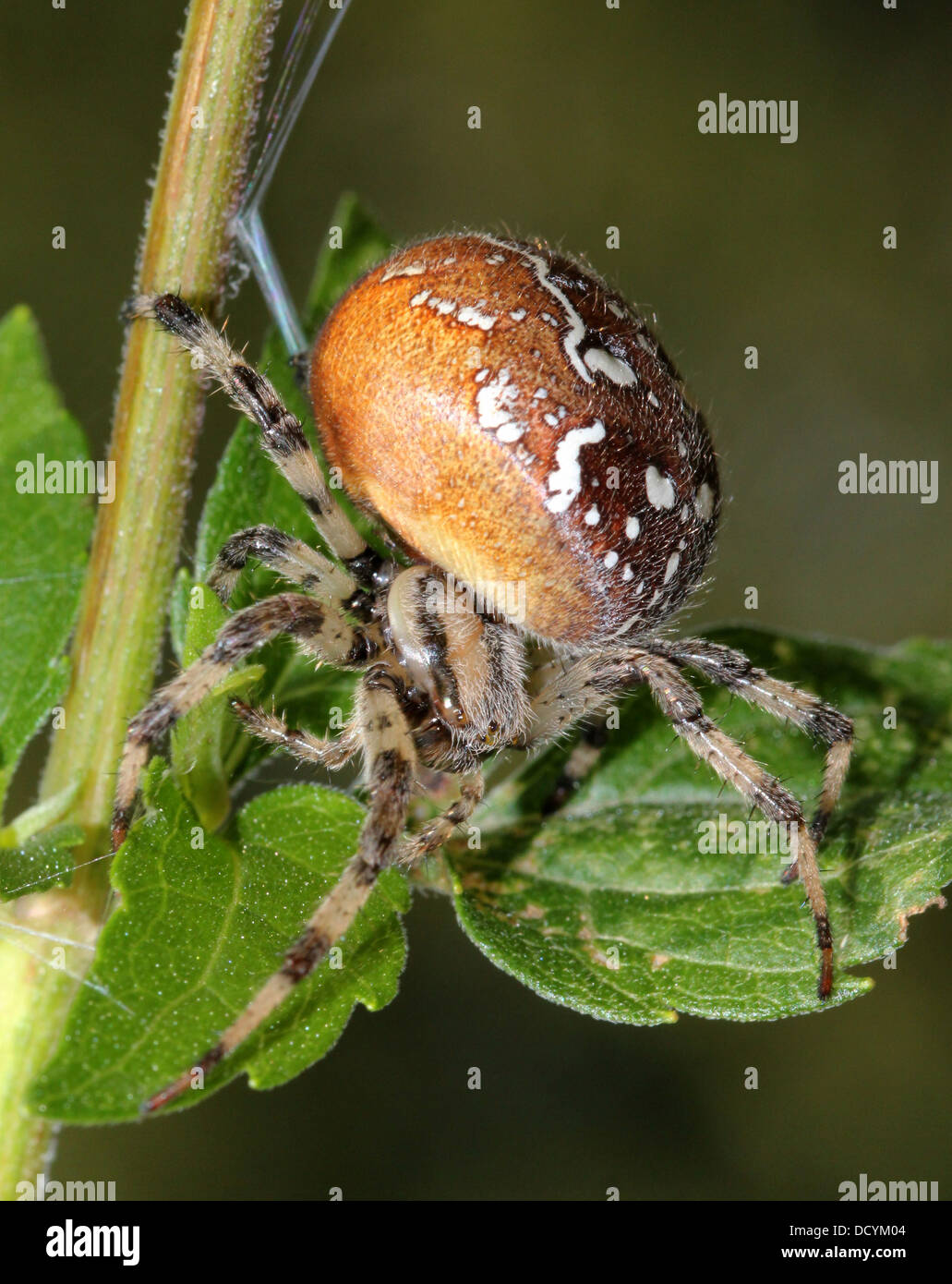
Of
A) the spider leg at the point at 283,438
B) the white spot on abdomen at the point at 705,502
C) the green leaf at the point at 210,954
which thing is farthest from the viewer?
the white spot on abdomen at the point at 705,502

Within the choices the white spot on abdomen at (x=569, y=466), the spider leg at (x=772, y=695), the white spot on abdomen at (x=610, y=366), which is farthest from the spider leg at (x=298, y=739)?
the white spot on abdomen at (x=610, y=366)

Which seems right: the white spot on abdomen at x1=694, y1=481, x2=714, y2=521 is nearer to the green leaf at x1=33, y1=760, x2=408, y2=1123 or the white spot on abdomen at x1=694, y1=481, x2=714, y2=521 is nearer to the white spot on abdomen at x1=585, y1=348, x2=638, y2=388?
the white spot on abdomen at x1=585, y1=348, x2=638, y2=388

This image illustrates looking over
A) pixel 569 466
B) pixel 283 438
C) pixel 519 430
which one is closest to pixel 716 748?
pixel 569 466

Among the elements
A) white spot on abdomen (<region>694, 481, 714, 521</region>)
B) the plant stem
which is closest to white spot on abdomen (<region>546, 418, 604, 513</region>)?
white spot on abdomen (<region>694, 481, 714, 521</region>)

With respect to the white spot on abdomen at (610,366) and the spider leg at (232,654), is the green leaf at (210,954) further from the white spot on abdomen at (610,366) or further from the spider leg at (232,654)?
the white spot on abdomen at (610,366)

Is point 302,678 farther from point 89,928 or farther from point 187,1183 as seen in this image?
point 187,1183
